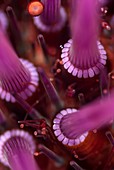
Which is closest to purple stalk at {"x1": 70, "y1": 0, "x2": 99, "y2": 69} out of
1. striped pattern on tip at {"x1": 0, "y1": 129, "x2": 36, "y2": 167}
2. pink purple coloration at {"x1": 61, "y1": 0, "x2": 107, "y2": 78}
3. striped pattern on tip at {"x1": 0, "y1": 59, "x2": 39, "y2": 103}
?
pink purple coloration at {"x1": 61, "y1": 0, "x2": 107, "y2": 78}

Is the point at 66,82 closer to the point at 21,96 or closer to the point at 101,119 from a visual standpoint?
the point at 21,96

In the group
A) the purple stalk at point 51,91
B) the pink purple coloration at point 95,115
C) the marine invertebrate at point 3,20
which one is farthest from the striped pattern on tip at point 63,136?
the marine invertebrate at point 3,20

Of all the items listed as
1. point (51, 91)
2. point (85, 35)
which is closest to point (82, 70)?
point (51, 91)

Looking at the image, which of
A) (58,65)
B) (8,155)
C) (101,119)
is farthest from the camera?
(58,65)

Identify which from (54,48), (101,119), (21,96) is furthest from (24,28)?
(101,119)

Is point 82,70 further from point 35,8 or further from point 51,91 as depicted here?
point 35,8
